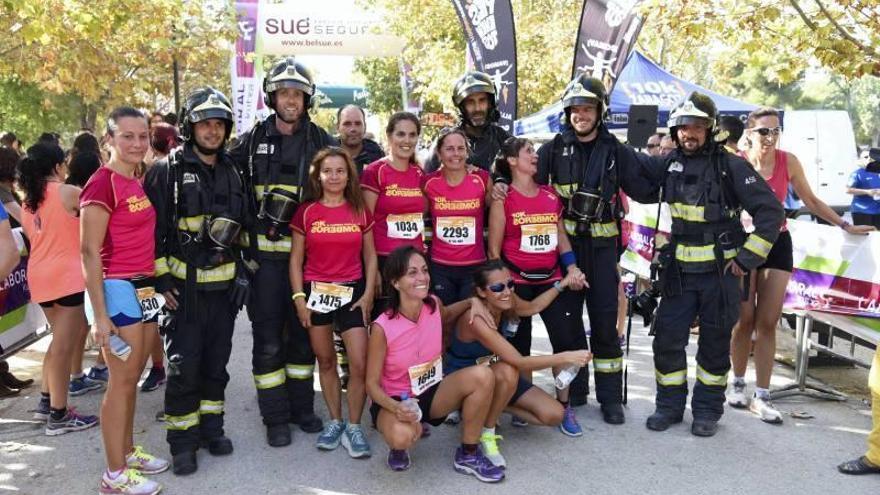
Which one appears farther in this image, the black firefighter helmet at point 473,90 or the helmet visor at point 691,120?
the black firefighter helmet at point 473,90

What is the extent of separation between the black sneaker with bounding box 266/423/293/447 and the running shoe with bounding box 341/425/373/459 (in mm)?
373

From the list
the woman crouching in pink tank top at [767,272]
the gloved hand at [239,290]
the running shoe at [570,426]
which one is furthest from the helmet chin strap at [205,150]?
the woman crouching in pink tank top at [767,272]

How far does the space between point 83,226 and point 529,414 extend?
274cm

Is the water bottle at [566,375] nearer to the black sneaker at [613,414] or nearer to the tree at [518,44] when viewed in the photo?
the black sneaker at [613,414]

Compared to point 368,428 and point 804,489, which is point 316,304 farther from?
point 804,489

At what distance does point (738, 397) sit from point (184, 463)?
376 centimetres

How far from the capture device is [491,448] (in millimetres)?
4035

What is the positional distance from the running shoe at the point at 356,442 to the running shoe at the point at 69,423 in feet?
5.76

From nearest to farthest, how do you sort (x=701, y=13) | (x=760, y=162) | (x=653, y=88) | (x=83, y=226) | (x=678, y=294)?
(x=83, y=226)
(x=678, y=294)
(x=760, y=162)
(x=701, y=13)
(x=653, y=88)

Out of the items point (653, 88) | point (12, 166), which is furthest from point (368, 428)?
point (653, 88)

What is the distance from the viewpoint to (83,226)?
345 centimetres

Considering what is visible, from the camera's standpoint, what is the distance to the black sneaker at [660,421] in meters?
4.62

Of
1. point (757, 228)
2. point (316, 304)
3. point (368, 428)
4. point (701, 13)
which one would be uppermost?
point (701, 13)

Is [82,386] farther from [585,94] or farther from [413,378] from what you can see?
[585,94]
